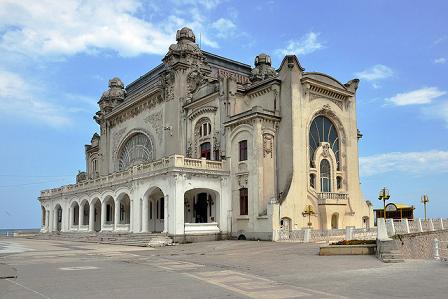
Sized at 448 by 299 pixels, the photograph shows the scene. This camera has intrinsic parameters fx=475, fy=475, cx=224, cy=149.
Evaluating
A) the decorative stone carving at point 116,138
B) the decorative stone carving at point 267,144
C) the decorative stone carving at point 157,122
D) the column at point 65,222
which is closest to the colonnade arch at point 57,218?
the column at point 65,222

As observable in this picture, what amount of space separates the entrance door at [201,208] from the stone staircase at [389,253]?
906 inches

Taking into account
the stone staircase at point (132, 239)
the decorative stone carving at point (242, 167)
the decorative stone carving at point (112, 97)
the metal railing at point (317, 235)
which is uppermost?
the decorative stone carving at point (112, 97)

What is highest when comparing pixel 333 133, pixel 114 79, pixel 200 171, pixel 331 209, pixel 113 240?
pixel 114 79

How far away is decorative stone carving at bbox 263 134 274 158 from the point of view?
36.8 meters

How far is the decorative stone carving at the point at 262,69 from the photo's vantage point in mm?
48781

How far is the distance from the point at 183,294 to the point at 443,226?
3191cm

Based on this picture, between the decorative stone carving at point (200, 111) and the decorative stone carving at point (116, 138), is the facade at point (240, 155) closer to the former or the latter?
the decorative stone carving at point (200, 111)

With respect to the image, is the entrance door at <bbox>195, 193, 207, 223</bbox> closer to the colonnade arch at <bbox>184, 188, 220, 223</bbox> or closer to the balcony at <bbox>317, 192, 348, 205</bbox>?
the colonnade arch at <bbox>184, 188, 220, 223</bbox>

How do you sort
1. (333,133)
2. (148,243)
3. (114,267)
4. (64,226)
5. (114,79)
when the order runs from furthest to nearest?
(114,79) → (64,226) → (333,133) → (148,243) → (114,267)

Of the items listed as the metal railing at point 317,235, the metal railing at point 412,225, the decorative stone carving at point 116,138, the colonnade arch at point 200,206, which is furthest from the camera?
the decorative stone carving at point 116,138

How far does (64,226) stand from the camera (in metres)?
56.8

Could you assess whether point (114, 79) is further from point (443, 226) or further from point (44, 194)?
point (443, 226)

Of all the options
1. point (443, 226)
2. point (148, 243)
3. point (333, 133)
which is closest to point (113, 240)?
point (148, 243)

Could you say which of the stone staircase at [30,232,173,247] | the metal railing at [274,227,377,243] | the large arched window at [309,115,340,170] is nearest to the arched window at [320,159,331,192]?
the large arched window at [309,115,340,170]
